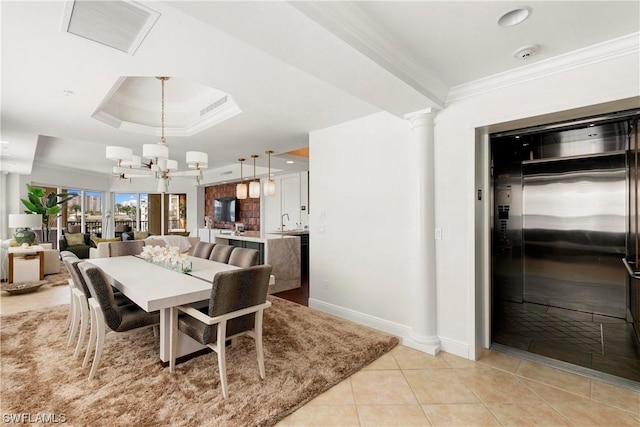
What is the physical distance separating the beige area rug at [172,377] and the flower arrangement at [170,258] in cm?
73

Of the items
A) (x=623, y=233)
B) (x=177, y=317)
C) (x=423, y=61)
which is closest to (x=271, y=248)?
(x=177, y=317)

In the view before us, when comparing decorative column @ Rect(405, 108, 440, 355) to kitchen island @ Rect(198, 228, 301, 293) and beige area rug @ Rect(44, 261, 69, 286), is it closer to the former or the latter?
kitchen island @ Rect(198, 228, 301, 293)

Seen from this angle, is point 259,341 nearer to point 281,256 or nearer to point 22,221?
point 281,256

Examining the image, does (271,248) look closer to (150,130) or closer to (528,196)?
(150,130)

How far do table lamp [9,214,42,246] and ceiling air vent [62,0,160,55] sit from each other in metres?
5.44

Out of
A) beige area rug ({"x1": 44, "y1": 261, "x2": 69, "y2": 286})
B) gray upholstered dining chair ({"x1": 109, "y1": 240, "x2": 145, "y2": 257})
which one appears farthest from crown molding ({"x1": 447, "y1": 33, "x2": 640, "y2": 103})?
beige area rug ({"x1": 44, "y1": 261, "x2": 69, "y2": 286})

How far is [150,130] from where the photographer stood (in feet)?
14.4

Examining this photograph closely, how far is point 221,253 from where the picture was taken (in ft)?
12.1

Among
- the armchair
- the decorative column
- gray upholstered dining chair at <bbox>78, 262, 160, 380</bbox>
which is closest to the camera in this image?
gray upholstered dining chair at <bbox>78, 262, 160, 380</bbox>

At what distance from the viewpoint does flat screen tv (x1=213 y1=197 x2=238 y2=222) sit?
9.45 m

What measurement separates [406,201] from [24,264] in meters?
6.60

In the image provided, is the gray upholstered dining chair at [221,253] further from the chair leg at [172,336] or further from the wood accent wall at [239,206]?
the wood accent wall at [239,206]

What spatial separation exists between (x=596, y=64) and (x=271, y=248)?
13.7ft

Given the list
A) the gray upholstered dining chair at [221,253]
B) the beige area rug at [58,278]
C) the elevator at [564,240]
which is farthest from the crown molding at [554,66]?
the beige area rug at [58,278]
